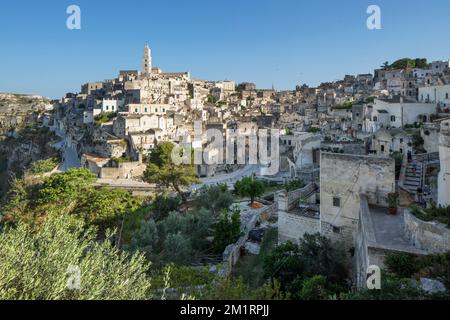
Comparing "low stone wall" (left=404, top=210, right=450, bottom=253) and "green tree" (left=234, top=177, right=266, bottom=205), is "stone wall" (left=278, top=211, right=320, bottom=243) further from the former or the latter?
"green tree" (left=234, top=177, right=266, bottom=205)

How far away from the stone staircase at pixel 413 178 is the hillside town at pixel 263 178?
0.11m

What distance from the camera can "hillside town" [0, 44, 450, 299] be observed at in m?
11.0

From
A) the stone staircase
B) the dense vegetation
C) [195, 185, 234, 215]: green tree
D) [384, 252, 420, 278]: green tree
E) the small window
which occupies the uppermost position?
the dense vegetation

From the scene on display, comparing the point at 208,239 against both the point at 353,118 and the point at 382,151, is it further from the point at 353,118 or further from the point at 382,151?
the point at 353,118

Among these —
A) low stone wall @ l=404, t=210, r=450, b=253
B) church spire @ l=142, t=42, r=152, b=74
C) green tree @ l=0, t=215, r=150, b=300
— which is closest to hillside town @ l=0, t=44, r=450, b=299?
low stone wall @ l=404, t=210, r=450, b=253

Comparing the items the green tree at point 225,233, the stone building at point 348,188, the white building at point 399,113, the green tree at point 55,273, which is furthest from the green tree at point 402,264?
the white building at point 399,113

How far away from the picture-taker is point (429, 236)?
8.78 meters

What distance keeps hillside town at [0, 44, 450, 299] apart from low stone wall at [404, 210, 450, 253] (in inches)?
1.0

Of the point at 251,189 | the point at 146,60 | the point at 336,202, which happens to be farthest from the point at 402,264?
the point at 146,60

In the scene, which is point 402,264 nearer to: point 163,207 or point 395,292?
point 395,292

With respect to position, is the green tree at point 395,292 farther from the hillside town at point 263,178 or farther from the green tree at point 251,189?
the green tree at point 251,189

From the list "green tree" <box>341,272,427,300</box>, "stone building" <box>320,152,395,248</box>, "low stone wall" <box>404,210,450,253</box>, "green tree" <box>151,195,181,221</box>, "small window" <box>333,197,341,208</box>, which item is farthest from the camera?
"green tree" <box>151,195,181,221</box>

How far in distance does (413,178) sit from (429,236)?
8.72 meters

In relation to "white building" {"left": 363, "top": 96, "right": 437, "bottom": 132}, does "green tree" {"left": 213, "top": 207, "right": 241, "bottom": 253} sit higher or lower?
lower
